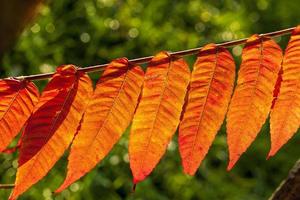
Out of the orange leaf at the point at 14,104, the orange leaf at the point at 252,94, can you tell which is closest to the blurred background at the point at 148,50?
the orange leaf at the point at 14,104

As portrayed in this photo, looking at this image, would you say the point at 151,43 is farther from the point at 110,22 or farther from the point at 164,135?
the point at 164,135

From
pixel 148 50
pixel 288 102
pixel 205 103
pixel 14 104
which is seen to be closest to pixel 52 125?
pixel 14 104

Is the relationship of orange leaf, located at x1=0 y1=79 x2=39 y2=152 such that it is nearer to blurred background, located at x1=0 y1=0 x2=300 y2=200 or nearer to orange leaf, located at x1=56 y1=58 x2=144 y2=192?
orange leaf, located at x1=56 y1=58 x2=144 y2=192

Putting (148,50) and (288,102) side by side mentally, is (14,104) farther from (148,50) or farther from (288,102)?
(148,50)

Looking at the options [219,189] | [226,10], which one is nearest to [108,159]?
[219,189]

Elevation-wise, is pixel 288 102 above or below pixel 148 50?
above

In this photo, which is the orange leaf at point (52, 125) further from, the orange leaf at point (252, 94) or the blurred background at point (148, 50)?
the blurred background at point (148, 50)
